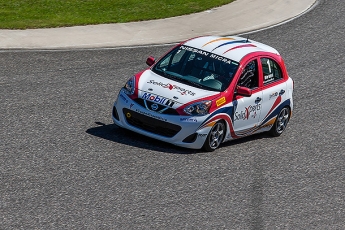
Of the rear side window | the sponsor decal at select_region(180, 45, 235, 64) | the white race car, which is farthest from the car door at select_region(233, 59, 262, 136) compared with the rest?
the sponsor decal at select_region(180, 45, 235, 64)

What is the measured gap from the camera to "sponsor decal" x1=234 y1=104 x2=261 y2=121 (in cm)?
1370

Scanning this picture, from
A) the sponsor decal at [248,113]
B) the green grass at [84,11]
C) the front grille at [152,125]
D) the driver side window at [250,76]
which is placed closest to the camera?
the front grille at [152,125]

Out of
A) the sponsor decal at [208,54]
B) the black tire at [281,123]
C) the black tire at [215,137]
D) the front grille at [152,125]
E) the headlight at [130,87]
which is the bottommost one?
the black tire at [281,123]

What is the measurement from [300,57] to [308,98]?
2.94 metres

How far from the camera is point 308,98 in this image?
680 inches

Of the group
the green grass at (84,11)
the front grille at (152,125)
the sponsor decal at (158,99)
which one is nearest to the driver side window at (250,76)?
the sponsor decal at (158,99)

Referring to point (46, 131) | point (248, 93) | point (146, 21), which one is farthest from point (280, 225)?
point (146, 21)

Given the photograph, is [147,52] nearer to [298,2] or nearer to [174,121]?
[174,121]

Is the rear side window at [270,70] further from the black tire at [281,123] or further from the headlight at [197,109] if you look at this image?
the headlight at [197,109]

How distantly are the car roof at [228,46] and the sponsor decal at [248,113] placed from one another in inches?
32.7

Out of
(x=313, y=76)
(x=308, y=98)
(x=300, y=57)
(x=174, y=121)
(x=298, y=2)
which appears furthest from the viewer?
(x=298, y=2)

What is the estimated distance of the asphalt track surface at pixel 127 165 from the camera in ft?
35.2

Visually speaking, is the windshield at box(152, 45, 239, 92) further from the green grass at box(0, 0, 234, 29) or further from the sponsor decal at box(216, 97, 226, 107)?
the green grass at box(0, 0, 234, 29)

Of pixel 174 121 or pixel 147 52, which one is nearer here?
pixel 174 121
